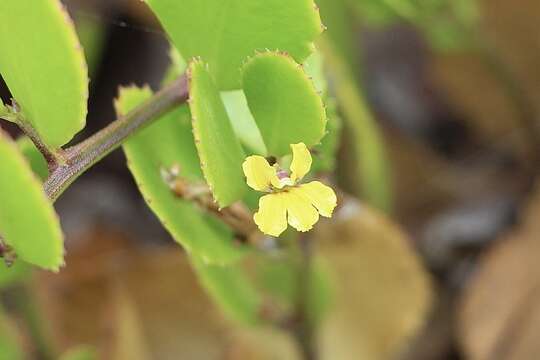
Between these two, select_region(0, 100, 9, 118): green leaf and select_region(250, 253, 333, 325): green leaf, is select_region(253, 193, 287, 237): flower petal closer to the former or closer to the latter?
select_region(0, 100, 9, 118): green leaf

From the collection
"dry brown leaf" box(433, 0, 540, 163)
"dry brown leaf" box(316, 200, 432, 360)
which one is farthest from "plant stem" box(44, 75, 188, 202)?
"dry brown leaf" box(433, 0, 540, 163)

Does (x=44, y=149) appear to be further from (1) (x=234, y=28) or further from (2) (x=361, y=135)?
(2) (x=361, y=135)

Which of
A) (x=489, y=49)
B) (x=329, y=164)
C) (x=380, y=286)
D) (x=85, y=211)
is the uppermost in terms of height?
(x=489, y=49)

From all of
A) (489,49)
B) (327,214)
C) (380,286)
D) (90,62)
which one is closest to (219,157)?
(327,214)

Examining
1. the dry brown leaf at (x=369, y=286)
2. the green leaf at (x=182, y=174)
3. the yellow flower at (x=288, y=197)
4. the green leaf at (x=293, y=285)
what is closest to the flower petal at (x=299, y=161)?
the yellow flower at (x=288, y=197)

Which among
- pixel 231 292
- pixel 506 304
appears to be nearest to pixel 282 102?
pixel 231 292

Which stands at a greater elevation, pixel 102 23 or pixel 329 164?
pixel 102 23

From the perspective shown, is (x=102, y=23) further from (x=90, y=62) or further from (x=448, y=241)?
(x=448, y=241)
